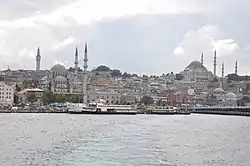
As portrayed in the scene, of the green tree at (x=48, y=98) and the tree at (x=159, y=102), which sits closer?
the green tree at (x=48, y=98)

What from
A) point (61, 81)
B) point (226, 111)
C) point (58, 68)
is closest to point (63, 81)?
point (61, 81)

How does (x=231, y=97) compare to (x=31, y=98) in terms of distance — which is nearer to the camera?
(x=31, y=98)

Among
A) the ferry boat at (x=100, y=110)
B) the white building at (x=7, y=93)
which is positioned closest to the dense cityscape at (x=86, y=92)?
the white building at (x=7, y=93)

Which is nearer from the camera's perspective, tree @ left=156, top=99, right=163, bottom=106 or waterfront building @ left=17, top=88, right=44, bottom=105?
waterfront building @ left=17, top=88, right=44, bottom=105

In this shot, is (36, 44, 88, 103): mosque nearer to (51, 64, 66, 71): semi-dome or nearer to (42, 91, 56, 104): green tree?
(51, 64, 66, 71): semi-dome

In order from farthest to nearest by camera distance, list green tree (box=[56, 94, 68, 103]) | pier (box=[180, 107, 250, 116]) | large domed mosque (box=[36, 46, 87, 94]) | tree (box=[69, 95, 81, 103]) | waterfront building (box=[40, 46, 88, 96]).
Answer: large domed mosque (box=[36, 46, 87, 94]) → waterfront building (box=[40, 46, 88, 96]) → tree (box=[69, 95, 81, 103]) → green tree (box=[56, 94, 68, 103]) → pier (box=[180, 107, 250, 116])

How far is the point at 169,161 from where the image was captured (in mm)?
24359

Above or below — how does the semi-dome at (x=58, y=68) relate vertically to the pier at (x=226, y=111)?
above

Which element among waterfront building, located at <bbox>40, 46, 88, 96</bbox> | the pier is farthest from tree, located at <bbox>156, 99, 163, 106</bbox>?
waterfront building, located at <bbox>40, 46, 88, 96</bbox>

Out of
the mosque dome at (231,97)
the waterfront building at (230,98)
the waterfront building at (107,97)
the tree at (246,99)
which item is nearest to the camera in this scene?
the waterfront building at (107,97)

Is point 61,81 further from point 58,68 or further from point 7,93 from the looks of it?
point 7,93

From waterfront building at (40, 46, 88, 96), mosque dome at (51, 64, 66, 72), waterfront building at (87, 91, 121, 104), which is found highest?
mosque dome at (51, 64, 66, 72)

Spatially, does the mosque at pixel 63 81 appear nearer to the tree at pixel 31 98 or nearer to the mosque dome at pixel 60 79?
the mosque dome at pixel 60 79

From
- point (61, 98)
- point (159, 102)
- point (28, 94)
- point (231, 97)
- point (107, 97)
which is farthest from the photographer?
point (231, 97)
